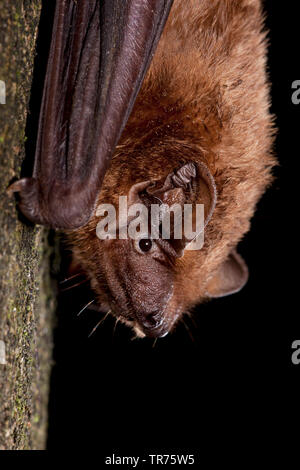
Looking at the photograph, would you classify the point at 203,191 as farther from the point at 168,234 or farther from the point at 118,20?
the point at 118,20

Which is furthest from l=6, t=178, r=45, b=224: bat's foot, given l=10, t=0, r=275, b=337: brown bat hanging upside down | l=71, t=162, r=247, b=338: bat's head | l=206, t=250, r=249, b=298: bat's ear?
l=206, t=250, r=249, b=298: bat's ear

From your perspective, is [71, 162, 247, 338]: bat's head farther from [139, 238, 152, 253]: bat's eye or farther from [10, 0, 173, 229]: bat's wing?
[10, 0, 173, 229]: bat's wing

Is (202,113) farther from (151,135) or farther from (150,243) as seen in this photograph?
(150,243)

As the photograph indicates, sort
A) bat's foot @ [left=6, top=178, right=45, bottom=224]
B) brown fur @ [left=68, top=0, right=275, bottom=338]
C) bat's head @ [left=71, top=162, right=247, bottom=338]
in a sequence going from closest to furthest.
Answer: bat's foot @ [left=6, top=178, right=45, bottom=224] < bat's head @ [left=71, top=162, right=247, bottom=338] < brown fur @ [left=68, top=0, right=275, bottom=338]

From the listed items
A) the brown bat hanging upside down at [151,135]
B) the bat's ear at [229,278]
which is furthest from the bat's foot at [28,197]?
the bat's ear at [229,278]

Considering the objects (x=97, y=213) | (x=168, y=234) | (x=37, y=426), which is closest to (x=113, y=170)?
(x=97, y=213)

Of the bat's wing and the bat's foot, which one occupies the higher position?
the bat's wing

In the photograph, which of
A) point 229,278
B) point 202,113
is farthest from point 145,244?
point 229,278

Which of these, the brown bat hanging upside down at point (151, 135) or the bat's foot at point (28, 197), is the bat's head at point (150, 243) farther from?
the bat's foot at point (28, 197)
